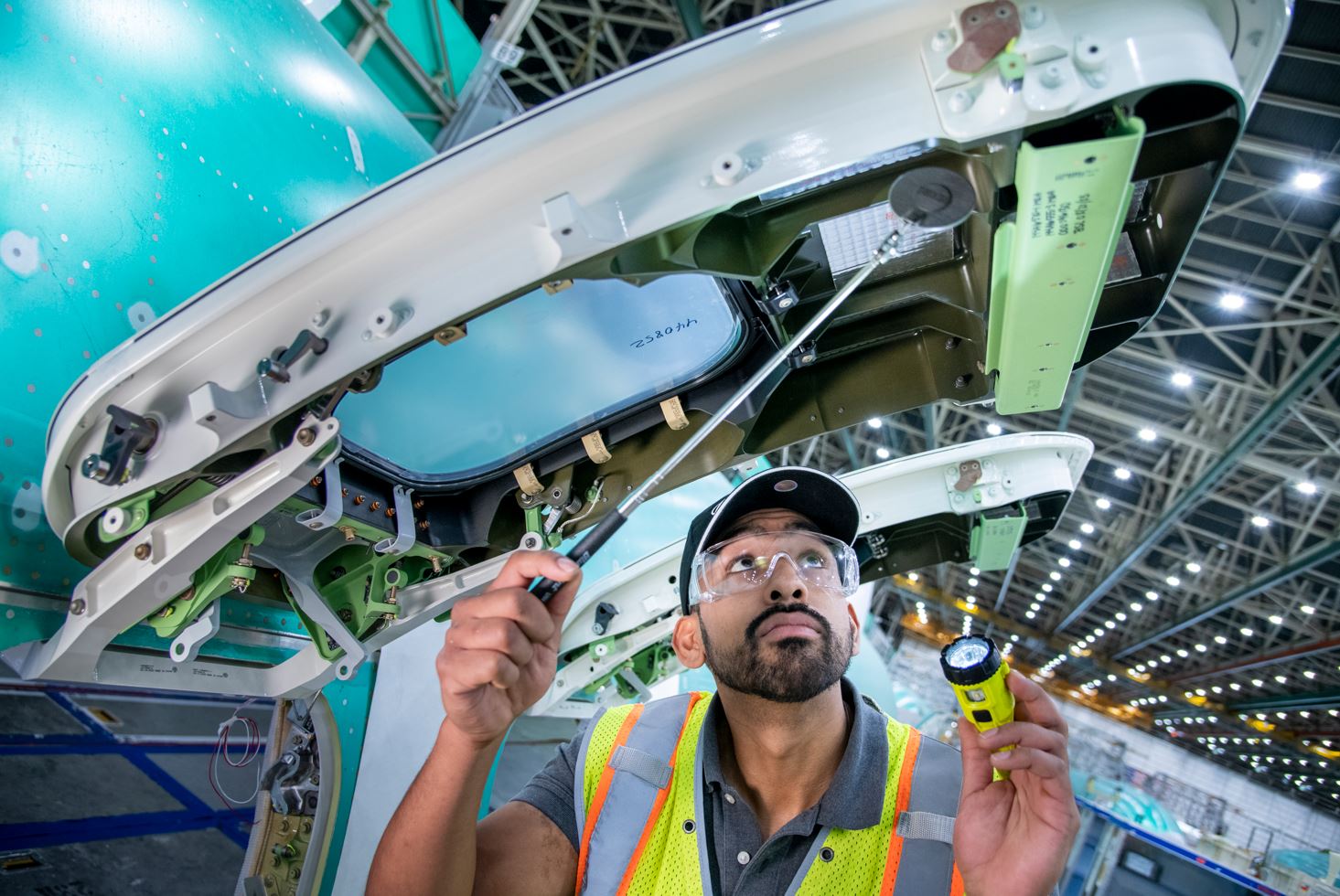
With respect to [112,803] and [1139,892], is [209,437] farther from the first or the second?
[1139,892]

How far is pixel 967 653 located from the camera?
4.74 ft

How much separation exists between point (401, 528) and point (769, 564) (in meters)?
1.27

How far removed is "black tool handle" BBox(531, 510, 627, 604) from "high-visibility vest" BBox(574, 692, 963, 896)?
0.72 metres

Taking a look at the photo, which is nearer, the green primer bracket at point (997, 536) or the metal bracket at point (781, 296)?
the metal bracket at point (781, 296)

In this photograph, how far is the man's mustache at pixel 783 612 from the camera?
1.85 m

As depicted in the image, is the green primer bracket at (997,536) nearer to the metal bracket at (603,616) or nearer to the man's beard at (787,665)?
the metal bracket at (603,616)

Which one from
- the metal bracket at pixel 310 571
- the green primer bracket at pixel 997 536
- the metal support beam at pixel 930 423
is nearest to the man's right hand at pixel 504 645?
the metal bracket at pixel 310 571

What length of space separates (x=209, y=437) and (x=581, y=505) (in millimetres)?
1304

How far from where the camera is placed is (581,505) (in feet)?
9.45

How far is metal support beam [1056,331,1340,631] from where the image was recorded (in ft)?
32.1

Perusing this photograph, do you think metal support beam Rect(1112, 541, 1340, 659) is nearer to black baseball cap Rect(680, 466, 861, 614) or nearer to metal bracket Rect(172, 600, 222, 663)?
black baseball cap Rect(680, 466, 861, 614)

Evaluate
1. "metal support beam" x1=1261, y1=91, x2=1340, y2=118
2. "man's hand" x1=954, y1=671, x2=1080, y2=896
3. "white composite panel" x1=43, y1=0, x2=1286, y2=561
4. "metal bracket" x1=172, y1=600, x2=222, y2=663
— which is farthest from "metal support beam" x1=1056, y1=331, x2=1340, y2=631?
"metal bracket" x1=172, y1=600, x2=222, y2=663

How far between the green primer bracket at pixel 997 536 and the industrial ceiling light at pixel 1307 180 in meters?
7.00

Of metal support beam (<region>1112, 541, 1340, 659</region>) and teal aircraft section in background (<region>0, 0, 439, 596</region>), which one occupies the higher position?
metal support beam (<region>1112, 541, 1340, 659</region>)
